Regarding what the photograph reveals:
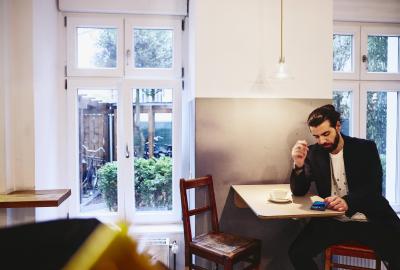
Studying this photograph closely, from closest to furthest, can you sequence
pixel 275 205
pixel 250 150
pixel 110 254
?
pixel 110 254, pixel 275 205, pixel 250 150

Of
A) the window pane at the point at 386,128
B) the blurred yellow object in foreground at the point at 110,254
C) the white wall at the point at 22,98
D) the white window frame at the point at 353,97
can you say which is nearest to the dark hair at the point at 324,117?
the white window frame at the point at 353,97

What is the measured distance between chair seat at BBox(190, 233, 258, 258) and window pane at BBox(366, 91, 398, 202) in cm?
194

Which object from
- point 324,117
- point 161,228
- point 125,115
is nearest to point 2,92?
point 125,115

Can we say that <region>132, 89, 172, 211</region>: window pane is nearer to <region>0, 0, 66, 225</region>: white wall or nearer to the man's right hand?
<region>0, 0, 66, 225</region>: white wall

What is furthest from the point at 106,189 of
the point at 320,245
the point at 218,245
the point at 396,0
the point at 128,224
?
the point at 396,0

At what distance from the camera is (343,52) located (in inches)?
128

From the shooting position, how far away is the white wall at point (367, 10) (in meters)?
3.10

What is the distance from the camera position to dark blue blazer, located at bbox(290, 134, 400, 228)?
199cm

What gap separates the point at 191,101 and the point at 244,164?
70 cm

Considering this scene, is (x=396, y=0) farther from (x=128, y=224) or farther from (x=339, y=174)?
(x=128, y=224)

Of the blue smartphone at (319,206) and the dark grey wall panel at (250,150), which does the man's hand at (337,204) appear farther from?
the dark grey wall panel at (250,150)

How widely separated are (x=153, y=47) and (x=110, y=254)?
280 centimetres

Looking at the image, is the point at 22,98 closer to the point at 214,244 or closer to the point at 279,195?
the point at 214,244

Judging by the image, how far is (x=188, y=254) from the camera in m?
2.21
